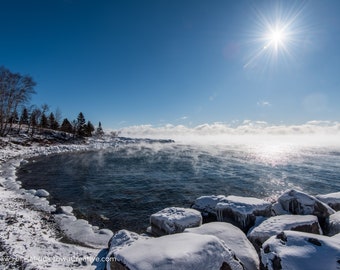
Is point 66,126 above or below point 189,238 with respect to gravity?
above

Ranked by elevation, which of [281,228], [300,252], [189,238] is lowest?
[281,228]

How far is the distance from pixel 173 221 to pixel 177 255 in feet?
9.39

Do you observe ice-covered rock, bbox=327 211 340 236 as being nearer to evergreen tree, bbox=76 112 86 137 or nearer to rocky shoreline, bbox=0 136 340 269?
rocky shoreline, bbox=0 136 340 269

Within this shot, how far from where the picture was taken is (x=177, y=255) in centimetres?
314

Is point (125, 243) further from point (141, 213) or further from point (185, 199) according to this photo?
point (185, 199)

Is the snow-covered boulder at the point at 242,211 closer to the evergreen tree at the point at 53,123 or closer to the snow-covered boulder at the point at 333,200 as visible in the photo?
the snow-covered boulder at the point at 333,200

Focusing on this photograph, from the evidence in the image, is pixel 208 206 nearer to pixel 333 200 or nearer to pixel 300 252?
pixel 300 252

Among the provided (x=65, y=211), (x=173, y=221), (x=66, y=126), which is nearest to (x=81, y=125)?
(x=66, y=126)

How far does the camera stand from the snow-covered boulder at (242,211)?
6.48 m

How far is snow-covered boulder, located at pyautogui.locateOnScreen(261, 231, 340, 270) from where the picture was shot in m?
3.29

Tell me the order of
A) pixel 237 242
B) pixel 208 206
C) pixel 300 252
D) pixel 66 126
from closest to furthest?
pixel 300 252, pixel 237 242, pixel 208 206, pixel 66 126

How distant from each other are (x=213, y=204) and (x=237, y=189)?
6.47m

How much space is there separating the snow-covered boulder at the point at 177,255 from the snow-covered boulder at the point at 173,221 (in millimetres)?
2073

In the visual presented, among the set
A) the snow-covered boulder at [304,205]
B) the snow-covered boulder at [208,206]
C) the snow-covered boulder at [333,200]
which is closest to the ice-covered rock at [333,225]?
the snow-covered boulder at [304,205]
